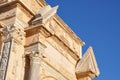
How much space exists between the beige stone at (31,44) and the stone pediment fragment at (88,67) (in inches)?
22.4

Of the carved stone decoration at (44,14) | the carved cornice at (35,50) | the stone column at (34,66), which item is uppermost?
the carved stone decoration at (44,14)

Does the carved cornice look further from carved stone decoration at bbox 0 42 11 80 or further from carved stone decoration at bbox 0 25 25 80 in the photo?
carved stone decoration at bbox 0 42 11 80

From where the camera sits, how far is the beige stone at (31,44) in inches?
400

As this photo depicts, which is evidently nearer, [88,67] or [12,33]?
[12,33]

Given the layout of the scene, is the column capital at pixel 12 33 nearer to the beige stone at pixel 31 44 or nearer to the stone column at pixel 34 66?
the beige stone at pixel 31 44

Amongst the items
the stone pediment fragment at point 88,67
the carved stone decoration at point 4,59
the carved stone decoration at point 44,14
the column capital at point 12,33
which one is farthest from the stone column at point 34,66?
the stone pediment fragment at point 88,67

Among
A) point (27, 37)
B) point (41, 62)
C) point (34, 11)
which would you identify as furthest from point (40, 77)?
point (34, 11)

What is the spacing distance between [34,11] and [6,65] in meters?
2.95

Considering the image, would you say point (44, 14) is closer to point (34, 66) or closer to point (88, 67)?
point (34, 66)

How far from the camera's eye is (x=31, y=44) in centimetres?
1091

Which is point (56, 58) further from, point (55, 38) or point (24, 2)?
point (24, 2)

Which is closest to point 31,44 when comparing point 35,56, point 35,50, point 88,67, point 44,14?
point 35,50

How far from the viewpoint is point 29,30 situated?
1104 cm

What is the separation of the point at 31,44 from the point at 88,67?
152 inches
